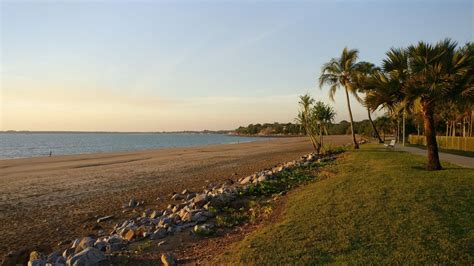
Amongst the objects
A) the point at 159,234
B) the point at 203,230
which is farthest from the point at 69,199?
the point at 203,230

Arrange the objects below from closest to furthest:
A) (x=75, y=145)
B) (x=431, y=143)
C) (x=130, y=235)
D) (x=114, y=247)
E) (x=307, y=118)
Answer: (x=114, y=247) → (x=130, y=235) → (x=431, y=143) → (x=307, y=118) → (x=75, y=145)

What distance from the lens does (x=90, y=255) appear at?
553 cm

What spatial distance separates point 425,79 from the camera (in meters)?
11.7

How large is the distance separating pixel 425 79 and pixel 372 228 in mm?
7710

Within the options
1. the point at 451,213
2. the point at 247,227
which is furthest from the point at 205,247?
the point at 451,213

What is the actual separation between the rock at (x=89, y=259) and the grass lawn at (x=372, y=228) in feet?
6.26

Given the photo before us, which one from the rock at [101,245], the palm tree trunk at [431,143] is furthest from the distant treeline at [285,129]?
the rock at [101,245]

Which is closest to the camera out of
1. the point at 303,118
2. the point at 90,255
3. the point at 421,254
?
the point at 421,254

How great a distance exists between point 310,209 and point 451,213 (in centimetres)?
267

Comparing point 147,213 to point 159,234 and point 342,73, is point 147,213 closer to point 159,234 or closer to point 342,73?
point 159,234

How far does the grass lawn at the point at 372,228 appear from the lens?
16.0 feet

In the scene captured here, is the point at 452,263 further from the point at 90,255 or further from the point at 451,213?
the point at 90,255

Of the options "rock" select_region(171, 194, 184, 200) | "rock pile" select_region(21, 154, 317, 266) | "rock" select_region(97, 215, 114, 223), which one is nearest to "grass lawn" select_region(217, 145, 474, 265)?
"rock pile" select_region(21, 154, 317, 266)

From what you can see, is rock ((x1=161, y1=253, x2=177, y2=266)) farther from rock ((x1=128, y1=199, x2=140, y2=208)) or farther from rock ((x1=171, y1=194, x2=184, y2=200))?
rock ((x1=171, y1=194, x2=184, y2=200))
